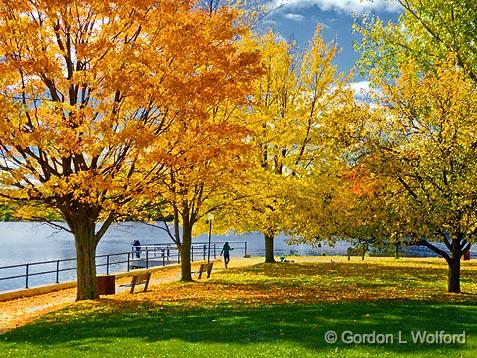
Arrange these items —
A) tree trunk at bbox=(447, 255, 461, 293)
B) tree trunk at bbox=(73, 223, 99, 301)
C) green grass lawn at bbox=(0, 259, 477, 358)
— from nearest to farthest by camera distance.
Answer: green grass lawn at bbox=(0, 259, 477, 358) → tree trunk at bbox=(73, 223, 99, 301) → tree trunk at bbox=(447, 255, 461, 293)

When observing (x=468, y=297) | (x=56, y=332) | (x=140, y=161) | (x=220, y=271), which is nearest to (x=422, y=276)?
(x=468, y=297)

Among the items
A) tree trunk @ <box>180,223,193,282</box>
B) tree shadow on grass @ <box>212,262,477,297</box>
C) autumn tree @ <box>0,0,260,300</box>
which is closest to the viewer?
autumn tree @ <box>0,0,260,300</box>

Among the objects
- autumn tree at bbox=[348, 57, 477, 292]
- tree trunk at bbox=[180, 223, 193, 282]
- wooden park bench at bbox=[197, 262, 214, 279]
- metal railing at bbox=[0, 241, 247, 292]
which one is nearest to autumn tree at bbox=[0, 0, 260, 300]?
autumn tree at bbox=[348, 57, 477, 292]

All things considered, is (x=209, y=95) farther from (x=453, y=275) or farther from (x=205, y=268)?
(x=205, y=268)

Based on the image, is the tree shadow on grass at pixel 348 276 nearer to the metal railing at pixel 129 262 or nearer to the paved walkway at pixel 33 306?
the paved walkway at pixel 33 306

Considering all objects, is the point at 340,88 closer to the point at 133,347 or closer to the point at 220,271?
the point at 220,271

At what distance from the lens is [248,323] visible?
1203 centimetres

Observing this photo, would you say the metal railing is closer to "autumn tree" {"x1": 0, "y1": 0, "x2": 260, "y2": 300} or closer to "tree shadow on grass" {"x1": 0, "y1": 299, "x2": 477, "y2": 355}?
→ "autumn tree" {"x1": 0, "y1": 0, "x2": 260, "y2": 300}

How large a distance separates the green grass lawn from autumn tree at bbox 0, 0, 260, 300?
3694 mm

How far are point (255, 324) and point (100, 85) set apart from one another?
782 cm

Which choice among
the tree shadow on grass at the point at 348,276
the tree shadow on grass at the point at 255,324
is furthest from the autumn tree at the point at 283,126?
the tree shadow on grass at the point at 255,324

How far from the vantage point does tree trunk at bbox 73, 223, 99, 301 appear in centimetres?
1783

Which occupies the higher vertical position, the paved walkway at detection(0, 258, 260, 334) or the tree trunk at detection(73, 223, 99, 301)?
the tree trunk at detection(73, 223, 99, 301)

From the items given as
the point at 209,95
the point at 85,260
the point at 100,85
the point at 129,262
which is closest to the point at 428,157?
the point at 209,95
